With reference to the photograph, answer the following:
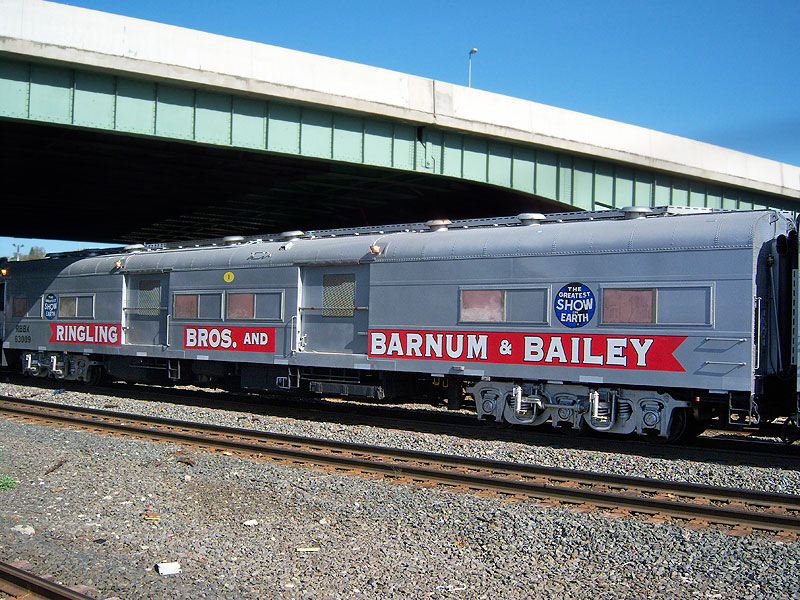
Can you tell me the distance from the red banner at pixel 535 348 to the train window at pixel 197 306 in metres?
4.57

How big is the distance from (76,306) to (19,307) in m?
3.27

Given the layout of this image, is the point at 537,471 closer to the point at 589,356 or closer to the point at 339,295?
the point at 589,356

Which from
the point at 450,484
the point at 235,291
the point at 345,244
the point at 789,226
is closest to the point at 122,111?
the point at 235,291

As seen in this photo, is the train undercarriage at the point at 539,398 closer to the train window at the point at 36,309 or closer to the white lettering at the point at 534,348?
the white lettering at the point at 534,348

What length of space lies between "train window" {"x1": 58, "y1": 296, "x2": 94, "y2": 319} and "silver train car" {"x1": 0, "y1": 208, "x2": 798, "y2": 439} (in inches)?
72.6

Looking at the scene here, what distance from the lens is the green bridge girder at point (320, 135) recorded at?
58.2ft

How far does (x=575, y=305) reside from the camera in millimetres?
12773

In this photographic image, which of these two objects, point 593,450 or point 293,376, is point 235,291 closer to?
point 293,376

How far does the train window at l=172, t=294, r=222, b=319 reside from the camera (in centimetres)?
1777

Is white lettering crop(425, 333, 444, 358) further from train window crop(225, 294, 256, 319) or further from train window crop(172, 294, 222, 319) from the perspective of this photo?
train window crop(172, 294, 222, 319)

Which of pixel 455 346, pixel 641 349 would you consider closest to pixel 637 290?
pixel 641 349

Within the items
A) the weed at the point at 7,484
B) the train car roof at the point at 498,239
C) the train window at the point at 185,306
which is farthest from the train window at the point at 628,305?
the train window at the point at 185,306

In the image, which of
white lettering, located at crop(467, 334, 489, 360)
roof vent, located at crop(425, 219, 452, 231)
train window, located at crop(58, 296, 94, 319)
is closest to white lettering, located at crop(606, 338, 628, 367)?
white lettering, located at crop(467, 334, 489, 360)

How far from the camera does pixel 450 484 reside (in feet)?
32.2
